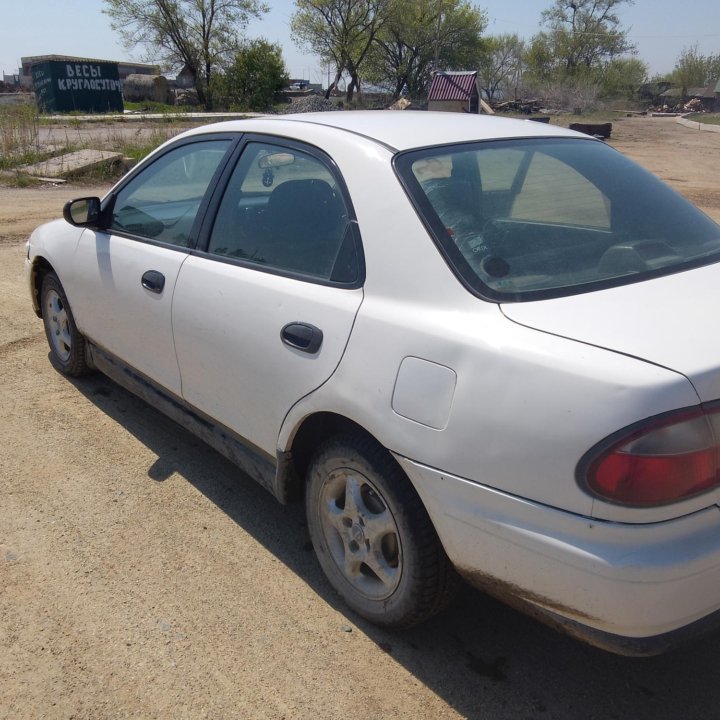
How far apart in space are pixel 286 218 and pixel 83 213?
162 cm

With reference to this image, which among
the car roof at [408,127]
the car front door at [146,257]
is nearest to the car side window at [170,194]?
the car front door at [146,257]

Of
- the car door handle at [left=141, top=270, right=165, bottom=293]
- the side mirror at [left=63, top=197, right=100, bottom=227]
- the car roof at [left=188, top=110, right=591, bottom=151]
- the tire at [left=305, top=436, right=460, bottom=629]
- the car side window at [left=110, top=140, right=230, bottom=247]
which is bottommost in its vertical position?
the tire at [left=305, top=436, right=460, bottom=629]

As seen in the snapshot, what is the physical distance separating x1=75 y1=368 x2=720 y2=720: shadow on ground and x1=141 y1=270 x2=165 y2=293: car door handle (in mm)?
1244

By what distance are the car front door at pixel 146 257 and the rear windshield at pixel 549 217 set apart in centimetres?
117

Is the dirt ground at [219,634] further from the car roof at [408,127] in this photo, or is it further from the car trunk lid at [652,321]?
the car roof at [408,127]

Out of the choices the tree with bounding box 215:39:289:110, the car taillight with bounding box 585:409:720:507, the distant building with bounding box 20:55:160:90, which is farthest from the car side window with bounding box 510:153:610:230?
the tree with bounding box 215:39:289:110

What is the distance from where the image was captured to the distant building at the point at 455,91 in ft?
89.6

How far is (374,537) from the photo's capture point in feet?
8.32

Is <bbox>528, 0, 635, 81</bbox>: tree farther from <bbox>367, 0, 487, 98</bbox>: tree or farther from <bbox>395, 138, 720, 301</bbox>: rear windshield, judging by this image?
<bbox>395, 138, 720, 301</bbox>: rear windshield

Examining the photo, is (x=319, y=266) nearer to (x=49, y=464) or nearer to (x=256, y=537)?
(x=256, y=537)

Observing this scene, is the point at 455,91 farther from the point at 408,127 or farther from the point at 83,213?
the point at 408,127

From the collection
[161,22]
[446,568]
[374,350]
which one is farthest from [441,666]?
[161,22]

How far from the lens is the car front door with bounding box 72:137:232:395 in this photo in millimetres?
3369

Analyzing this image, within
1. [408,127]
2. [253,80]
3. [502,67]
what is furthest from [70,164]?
[502,67]
